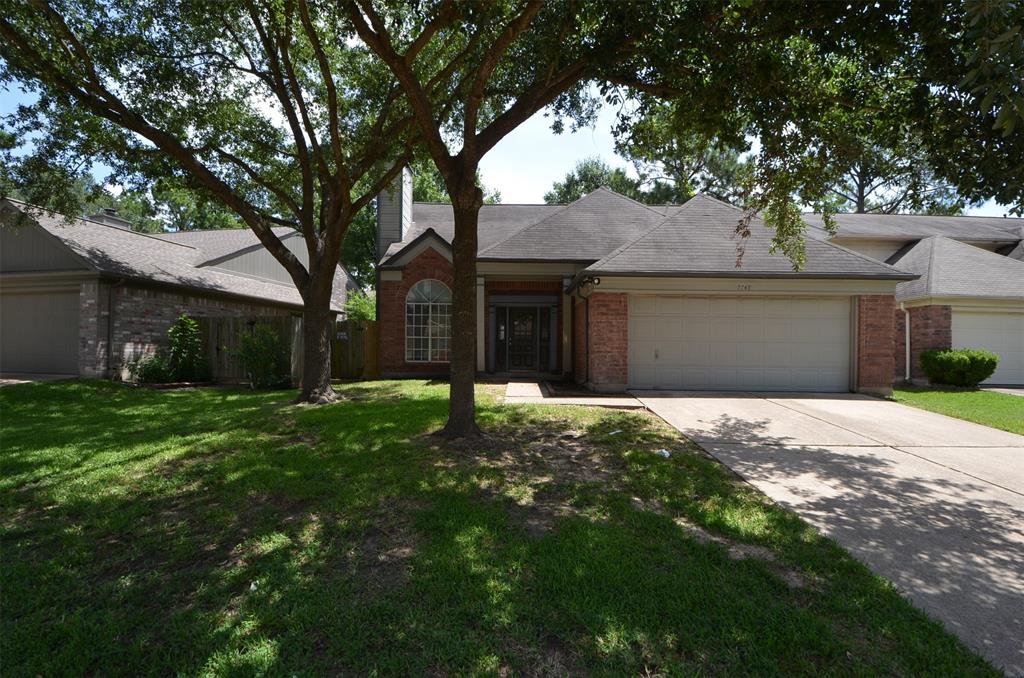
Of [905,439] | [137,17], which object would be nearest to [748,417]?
[905,439]

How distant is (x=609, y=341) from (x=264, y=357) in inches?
337

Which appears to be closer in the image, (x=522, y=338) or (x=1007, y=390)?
(x=1007, y=390)

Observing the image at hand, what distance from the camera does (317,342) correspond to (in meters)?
10.6

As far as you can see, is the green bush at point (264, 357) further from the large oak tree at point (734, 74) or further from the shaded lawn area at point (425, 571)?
the large oak tree at point (734, 74)

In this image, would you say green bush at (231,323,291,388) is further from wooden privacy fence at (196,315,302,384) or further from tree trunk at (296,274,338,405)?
tree trunk at (296,274,338,405)

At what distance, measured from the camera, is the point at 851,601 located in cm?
296

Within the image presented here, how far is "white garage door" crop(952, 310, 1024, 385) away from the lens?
1461 cm

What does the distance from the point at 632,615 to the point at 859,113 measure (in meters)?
7.69

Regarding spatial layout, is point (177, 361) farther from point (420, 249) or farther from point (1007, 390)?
point (1007, 390)

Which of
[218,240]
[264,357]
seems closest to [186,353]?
[264,357]

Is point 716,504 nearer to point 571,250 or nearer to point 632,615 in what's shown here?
point 632,615

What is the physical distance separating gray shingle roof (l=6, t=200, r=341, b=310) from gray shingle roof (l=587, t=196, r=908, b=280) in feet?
39.9

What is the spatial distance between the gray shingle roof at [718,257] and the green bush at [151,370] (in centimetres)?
1154

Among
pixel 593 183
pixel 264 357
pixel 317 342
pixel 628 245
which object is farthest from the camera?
pixel 593 183
